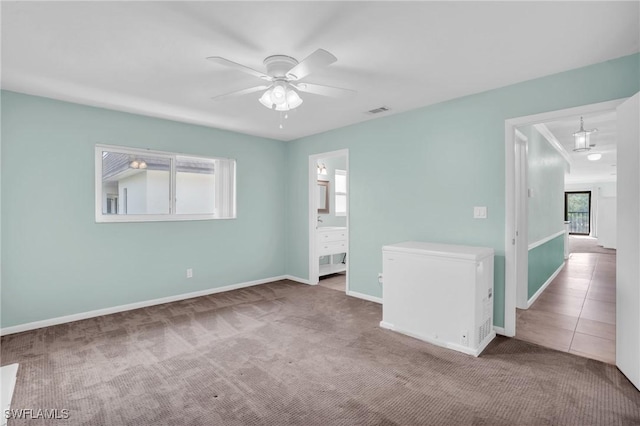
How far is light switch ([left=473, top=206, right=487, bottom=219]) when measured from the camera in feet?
10.6

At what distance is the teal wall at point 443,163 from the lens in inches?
108

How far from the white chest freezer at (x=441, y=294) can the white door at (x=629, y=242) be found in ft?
2.99

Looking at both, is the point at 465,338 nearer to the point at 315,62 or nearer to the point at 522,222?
the point at 522,222

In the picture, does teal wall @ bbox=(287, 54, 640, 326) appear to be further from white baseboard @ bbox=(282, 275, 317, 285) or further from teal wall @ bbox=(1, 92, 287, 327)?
teal wall @ bbox=(1, 92, 287, 327)

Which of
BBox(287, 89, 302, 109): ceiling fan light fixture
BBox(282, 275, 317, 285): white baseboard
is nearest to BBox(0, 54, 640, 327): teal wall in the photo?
BBox(282, 275, 317, 285): white baseboard

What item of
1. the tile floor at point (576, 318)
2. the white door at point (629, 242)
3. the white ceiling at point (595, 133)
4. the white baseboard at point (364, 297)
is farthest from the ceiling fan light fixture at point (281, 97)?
the tile floor at point (576, 318)

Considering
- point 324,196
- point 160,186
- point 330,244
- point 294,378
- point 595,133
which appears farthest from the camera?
point 324,196

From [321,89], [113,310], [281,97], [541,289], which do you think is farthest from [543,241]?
[113,310]

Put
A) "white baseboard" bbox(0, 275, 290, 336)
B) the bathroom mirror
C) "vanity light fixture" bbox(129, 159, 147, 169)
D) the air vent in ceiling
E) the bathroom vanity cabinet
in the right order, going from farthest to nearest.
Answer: the bathroom mirror, the bathroom vanity cabinet, "vanity light fixture" bbox(129, 159, 147, 169), the air vent in ceiling, "white baseboard" bbox(0, 275, 290, 336)

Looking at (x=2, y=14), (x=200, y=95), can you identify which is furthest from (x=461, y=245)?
(x=2, y=14)

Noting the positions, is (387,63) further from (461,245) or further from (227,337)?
(227,337)

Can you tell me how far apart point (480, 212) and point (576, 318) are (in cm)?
173

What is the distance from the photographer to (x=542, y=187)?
15.8ft

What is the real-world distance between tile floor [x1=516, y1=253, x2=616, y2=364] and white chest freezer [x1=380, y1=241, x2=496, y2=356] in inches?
23.5
